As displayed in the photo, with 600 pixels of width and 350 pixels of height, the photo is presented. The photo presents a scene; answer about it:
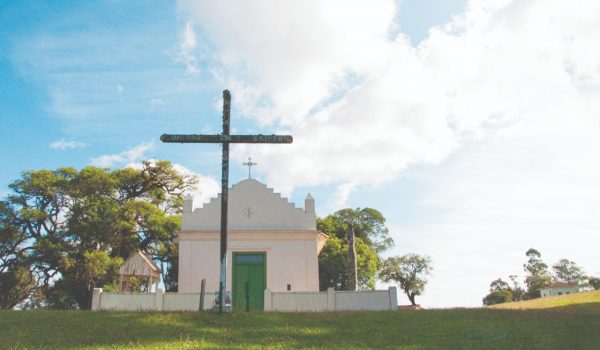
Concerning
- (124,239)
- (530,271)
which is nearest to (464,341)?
(124,239)

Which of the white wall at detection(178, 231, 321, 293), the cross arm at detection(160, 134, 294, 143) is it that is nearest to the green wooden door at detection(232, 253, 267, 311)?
the white wall at detection(178, 231, 321, 293)

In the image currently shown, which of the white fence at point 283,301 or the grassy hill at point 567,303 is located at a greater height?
the white fence at point 283,301

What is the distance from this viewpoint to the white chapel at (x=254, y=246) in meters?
20.8

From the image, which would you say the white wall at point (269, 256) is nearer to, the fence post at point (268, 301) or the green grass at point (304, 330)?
the fence post at point (268, 301)

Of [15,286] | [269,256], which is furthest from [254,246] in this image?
[15,286]

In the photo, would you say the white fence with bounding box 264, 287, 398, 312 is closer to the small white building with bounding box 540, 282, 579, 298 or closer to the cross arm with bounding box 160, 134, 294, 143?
the cross arm with bounding box 160, 134, 294, 143

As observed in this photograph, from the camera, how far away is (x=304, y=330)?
12.7 metres

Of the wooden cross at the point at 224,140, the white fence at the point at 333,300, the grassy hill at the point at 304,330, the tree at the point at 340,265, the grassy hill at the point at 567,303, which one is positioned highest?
the wooden cross at the point at 224,140

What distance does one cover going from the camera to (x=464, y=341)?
1138cm

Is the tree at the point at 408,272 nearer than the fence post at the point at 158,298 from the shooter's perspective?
No

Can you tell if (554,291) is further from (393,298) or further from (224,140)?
(224,140)

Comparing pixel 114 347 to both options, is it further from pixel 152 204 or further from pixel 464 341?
pixel 152 204

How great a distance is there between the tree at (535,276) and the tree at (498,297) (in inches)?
186

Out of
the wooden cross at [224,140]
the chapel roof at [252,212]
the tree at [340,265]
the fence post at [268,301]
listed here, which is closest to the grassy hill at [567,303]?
the chapel roof at [252,212]
